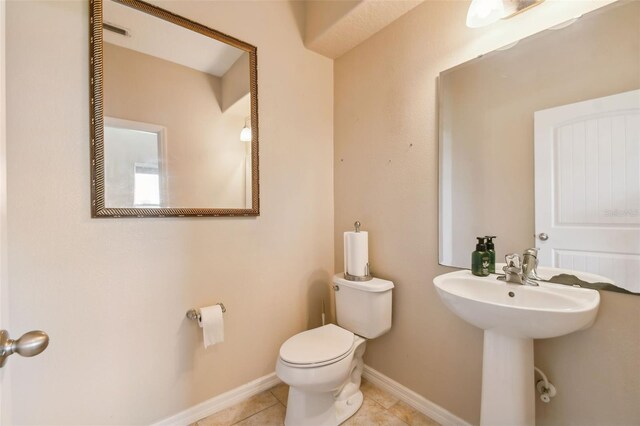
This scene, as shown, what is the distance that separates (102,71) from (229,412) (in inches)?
72.5

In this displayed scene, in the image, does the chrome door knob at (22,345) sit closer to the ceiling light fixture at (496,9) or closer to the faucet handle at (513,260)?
the faucet handle at (513,260)

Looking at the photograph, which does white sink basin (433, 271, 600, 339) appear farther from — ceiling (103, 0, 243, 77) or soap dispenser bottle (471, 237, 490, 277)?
ceiling (103, 0, 243, 77)

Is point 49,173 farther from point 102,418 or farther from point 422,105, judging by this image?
point 422,105

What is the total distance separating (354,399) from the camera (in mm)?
1629

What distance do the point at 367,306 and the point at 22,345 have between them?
55.9 inches

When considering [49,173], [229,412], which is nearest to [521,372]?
[229,412]

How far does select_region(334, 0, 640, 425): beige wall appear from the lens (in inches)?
42.1

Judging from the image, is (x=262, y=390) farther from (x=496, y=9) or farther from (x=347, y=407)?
(x=496, y=9)

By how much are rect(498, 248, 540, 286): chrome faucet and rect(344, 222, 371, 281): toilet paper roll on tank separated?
743mm

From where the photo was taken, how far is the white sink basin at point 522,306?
0.91m

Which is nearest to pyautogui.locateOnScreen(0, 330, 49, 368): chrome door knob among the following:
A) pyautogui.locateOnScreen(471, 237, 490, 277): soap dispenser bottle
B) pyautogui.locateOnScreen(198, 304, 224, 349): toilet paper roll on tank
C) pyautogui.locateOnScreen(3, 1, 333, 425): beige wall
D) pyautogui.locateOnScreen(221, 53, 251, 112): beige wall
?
pyautogui.locateOnScreen(3, 1, 333, 425): beige wall

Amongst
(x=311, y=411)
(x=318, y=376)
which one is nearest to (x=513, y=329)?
(x=318, y=376)

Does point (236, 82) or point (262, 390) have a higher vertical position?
point (236, 82)

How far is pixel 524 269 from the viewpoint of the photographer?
117 centimetres
